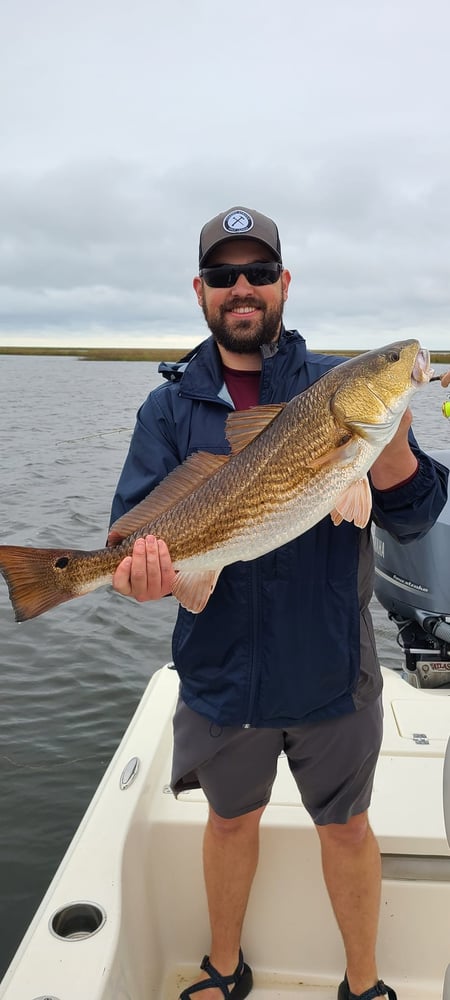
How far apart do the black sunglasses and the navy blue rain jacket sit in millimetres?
304

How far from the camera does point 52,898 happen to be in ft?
9.38

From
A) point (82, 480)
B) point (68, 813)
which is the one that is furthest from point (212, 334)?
point (82, 480)

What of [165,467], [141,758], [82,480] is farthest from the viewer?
[82,480]

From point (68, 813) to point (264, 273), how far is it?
4.51 metres

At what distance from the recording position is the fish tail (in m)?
2.73

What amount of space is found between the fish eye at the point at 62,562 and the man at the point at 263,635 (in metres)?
0.20

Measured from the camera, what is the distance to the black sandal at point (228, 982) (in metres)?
3.10

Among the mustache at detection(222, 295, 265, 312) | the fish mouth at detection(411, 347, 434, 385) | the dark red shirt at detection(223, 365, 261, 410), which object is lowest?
the dark red shirt at detection(223, 365, 261, 410)

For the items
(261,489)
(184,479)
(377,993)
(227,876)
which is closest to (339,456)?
(261,489)

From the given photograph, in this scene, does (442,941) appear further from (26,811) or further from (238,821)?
(26,811)

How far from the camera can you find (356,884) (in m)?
2.88

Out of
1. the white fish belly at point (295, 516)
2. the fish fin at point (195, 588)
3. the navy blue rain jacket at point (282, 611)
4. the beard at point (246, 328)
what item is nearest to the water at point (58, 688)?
the navy blue rain jacket at point (282, 611)

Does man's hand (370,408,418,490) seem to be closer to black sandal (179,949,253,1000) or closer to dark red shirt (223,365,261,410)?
dark red shirt (223,365,261,410)

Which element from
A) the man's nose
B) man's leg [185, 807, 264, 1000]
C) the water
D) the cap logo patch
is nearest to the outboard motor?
man's leg [185, 807, 264, 1000]
